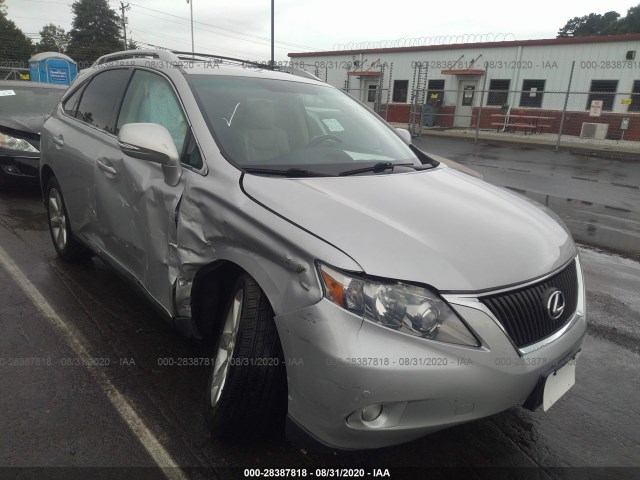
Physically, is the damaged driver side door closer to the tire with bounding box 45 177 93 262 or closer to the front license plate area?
the tire with bounding box 45 177 93 262

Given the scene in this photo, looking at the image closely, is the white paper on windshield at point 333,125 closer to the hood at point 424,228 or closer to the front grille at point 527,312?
the hood at point 424,228

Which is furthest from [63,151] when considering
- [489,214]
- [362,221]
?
[489,214]

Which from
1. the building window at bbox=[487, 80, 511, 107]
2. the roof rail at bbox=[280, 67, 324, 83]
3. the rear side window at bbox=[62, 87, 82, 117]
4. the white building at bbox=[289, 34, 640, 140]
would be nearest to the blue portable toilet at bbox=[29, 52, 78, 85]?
the white building at bbox=[289, 34, 640, 140]

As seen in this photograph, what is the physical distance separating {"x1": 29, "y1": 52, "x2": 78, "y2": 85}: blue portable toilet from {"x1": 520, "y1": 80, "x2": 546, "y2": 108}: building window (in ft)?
67.9

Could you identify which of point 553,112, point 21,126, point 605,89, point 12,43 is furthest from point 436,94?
point 12,43

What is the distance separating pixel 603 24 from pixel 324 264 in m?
A: 75.8

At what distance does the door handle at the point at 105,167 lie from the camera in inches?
123

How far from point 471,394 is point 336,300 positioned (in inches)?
23.3

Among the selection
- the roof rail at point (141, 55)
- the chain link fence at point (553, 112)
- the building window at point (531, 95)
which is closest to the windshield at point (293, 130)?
the roof rail at point (141, 55)

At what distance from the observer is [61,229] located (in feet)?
14.3

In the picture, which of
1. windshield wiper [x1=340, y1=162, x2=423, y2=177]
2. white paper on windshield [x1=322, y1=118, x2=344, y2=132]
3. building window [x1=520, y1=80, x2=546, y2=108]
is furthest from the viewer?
building window [x1=520, y1=80, x2=546, y2=108]

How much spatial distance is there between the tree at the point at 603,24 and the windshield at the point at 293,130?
2437 inches

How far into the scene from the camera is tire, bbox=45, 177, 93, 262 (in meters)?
4.17

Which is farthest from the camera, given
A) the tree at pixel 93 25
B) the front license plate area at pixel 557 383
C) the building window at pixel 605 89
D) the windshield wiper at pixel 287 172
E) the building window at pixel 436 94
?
the tree at pixel 93 25
